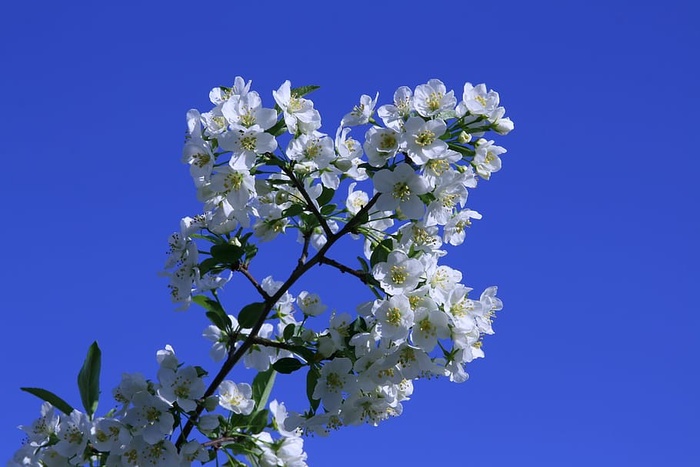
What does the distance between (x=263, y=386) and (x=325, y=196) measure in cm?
84

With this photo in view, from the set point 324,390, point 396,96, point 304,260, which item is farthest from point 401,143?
point 324,390

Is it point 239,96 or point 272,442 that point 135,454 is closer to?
point 272,442

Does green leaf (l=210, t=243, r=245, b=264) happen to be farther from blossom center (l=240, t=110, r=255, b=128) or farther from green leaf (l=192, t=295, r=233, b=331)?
blossom center (l=240, t=110, r=255, b=128)

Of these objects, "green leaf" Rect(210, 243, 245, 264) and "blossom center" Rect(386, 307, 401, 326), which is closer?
"blossom center" Rect(386, 307, 401, 326)

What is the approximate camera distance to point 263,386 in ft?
12.3

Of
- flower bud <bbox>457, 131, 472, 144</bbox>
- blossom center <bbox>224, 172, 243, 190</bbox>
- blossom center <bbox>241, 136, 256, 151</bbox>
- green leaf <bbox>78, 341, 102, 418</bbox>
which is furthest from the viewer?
green leaf <bbox>78, 341, 102, 418</bbox>

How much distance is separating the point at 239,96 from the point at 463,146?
2.83ft

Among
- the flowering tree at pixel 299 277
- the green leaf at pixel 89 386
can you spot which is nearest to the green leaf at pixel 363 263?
the flowering tree at pixel 299 277

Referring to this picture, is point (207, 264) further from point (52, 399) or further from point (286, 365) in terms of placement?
point (52, 399)

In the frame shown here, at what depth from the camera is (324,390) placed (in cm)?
339

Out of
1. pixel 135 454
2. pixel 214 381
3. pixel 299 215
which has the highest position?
pixel 299 215

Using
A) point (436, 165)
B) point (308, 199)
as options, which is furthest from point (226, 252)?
point (436, 165)

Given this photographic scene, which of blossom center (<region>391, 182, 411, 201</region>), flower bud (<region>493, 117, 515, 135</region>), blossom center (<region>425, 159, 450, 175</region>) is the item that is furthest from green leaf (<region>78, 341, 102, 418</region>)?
flower bud (<region>493, 117, 515, 135</region>)

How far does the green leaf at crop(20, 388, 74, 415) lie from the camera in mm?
3551
